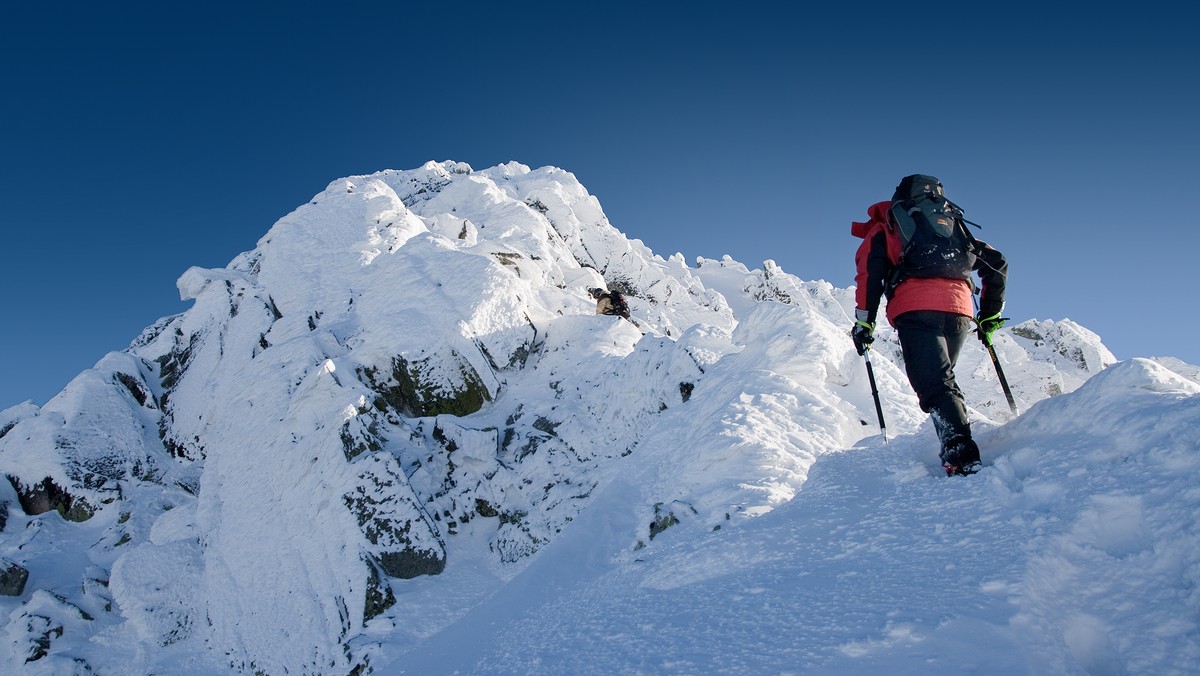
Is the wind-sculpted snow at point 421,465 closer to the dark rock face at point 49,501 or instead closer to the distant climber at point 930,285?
the dark rock face at point 49,501

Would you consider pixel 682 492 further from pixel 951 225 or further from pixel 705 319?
pixel 705 319

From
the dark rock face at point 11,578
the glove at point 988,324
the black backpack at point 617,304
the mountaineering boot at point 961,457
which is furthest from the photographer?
the black backpack at point 617,304

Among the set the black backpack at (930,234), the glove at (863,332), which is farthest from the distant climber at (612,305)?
the black backpack at (930,234)

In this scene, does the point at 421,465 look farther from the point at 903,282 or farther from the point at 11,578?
the point at 903,282

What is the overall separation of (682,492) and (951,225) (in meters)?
5.98

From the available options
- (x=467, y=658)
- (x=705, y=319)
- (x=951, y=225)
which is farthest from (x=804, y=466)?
(x=705, y=319)

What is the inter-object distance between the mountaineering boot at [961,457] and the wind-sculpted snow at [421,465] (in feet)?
0.84

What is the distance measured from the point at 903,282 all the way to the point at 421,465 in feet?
53.5

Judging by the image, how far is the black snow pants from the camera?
16.6 ft

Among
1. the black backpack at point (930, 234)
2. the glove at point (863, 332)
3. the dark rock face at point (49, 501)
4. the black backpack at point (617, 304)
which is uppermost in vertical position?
the black backpack at point (617, 304)

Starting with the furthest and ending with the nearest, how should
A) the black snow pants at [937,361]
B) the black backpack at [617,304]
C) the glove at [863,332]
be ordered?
the black backpack at [617,304] < the glove at [863,332] < the black snow pants at [937,361]

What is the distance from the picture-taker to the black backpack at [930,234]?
5.52m

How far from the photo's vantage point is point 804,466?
30.5ft

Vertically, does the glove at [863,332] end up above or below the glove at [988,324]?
above
